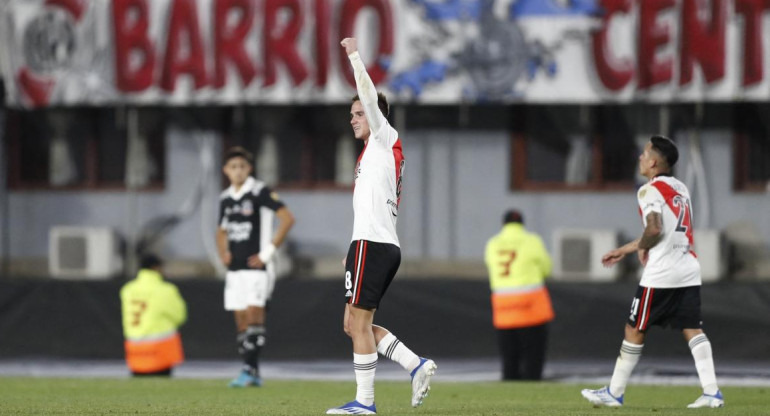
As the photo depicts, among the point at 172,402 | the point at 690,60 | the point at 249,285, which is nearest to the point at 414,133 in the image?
the point at 690,60

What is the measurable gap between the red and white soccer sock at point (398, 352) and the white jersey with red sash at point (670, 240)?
6.95 feet

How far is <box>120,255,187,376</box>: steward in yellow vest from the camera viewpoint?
589 inches

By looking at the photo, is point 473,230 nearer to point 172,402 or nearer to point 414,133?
point 414,133

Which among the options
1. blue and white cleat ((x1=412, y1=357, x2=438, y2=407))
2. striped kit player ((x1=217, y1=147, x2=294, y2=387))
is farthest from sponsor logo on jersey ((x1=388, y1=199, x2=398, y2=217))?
striped kit player ((x1=217, y1=147, x2=294, y2=387))

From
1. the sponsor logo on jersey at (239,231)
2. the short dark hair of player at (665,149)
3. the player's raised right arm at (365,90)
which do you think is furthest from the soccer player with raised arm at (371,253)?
the sponsor logo on jersey at (239,231)

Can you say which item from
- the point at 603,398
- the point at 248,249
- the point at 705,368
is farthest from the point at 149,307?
the point at 705,368

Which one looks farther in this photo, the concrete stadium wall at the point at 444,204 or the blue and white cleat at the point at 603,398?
the concrete stadium wall at the point at 444,204

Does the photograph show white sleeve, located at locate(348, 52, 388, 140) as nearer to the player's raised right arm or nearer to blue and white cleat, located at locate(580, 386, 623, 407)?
the player's raised right arm

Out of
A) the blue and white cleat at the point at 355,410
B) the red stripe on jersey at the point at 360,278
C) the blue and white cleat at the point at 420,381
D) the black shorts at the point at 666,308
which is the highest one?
the red stripe on jersey at the point at 360,278

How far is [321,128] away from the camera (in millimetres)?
20578

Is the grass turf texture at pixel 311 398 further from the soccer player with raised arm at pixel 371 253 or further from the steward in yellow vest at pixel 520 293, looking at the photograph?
the steward in yellow vest at pixel 520 293

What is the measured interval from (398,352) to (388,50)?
32.9 ft

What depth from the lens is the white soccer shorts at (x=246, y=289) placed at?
1306 cm

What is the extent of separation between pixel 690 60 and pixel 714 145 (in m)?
1.86
